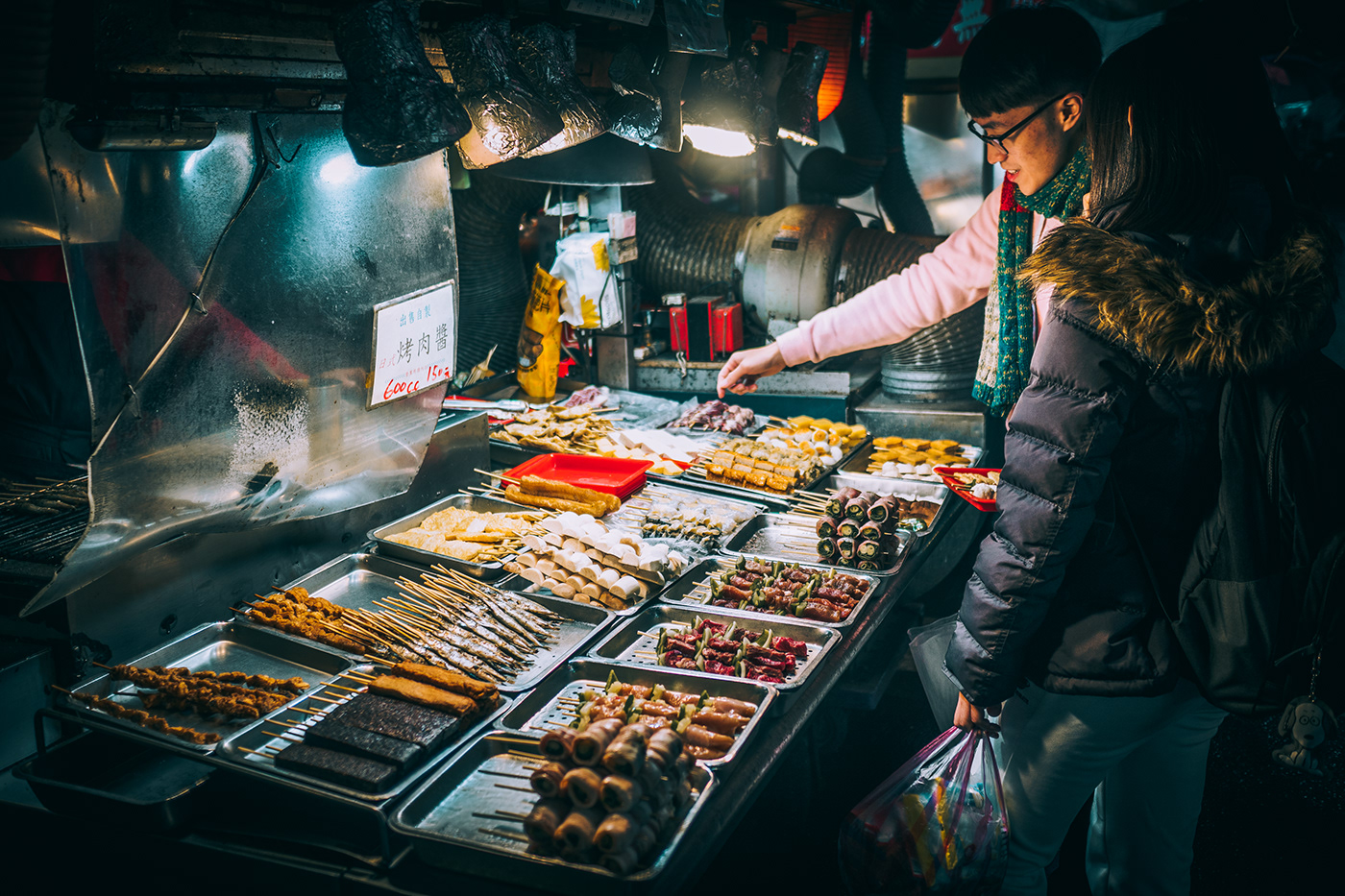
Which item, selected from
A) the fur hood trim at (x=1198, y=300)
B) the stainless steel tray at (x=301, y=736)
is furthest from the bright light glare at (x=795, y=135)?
the stainless steel tray at (x=301, y=736)

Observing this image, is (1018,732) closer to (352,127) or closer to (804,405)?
(352,127)

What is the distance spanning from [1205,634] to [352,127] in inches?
98.3

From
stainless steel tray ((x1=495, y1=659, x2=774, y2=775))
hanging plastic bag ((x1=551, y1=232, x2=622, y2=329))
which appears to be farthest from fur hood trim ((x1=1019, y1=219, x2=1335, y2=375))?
hanging plastic bag ((x1=551, y1=232, x2=622, y2=329))

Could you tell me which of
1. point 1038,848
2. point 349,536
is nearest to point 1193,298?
point 1038,848

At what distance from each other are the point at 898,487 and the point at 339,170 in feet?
9.58

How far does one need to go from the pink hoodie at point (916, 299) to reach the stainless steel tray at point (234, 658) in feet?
7.62

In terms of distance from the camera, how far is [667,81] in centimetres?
415

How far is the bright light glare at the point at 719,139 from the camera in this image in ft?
15.1

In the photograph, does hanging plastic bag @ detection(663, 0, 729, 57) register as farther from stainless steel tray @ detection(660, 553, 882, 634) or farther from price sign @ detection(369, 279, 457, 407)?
stainless steel tray @ detection(660, 553, 882, 634)

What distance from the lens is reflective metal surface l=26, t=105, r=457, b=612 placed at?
233cm

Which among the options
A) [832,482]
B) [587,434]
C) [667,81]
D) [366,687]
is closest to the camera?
[366,687]

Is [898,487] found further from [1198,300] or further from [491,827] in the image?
[491,827]

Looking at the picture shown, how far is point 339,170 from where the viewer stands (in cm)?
303

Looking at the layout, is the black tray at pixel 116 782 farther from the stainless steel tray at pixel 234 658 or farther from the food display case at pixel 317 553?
the stainless steel tray at pixel 234 658
